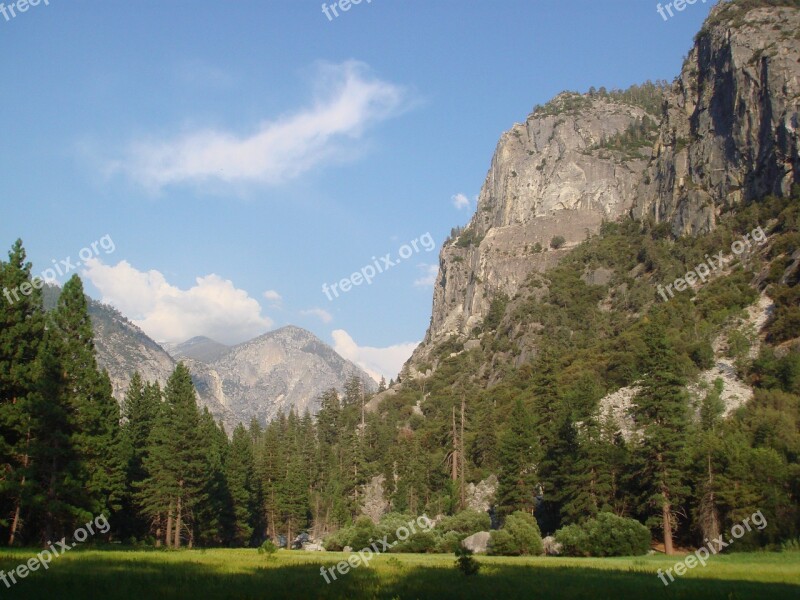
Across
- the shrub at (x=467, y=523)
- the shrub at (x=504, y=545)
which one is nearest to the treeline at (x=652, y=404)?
the shrub at (x=467, y=523)

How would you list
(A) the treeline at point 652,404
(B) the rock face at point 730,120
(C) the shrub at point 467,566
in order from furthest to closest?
1. (B) the rock face at point 730,120
2. (A) the treeline at point 652,404
3. (C) the shrub at point 467,566

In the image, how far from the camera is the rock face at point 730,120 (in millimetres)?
104438

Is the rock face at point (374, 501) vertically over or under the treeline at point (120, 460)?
under

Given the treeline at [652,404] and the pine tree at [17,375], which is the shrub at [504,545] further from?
Answer: the pine tree at [17,375]

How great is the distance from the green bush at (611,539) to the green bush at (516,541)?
8.74ft

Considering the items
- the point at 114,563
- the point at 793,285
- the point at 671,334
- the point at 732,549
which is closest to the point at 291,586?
the point at 114,563

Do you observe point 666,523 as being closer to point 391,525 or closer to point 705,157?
point 391,525

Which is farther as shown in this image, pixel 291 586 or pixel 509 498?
pixel 509 498

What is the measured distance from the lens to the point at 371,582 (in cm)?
1742

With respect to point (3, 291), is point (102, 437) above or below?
below

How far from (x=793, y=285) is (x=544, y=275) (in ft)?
282

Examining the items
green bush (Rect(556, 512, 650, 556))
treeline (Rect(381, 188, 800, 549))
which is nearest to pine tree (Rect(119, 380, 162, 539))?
treeline (Rect(381, 188, 800, 549))

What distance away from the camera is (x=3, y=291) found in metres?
36.2

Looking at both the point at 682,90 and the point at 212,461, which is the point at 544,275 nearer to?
the point at 682,90
